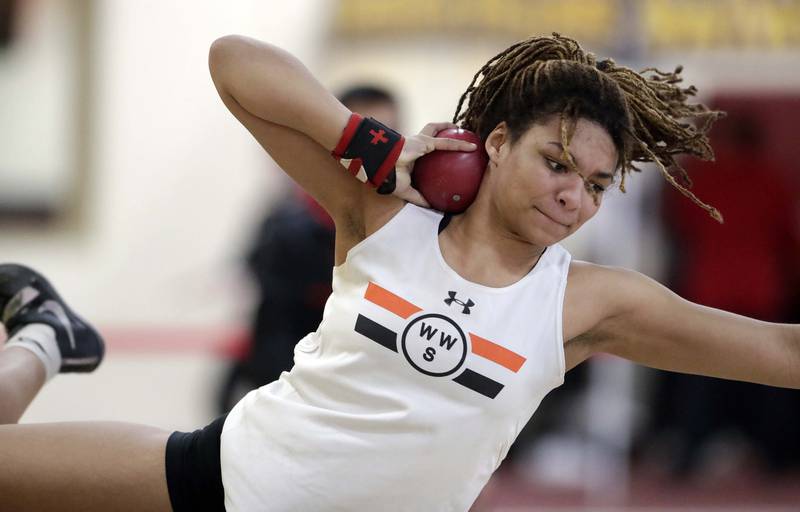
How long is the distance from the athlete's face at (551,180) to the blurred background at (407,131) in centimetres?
325

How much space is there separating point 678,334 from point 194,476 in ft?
2.71

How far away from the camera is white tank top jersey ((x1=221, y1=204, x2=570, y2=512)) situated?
6.21 feet

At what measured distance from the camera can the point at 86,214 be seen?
19.6 feet

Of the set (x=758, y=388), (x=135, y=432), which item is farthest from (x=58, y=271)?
(x=135, y=432)

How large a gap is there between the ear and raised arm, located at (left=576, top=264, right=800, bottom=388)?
239mm

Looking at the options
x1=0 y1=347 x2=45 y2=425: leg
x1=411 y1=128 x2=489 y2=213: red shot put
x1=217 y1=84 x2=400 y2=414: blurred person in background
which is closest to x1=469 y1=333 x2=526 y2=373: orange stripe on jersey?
x1=411 y1=128 x2=489 y2=213: red shot put

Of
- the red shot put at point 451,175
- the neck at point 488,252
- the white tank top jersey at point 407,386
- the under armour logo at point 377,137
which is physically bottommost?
the white tank top jersey at point 407,386

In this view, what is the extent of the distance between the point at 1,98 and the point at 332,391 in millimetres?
4523

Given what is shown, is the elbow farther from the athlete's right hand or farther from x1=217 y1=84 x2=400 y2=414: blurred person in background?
x1=217 y1=84 x2=400 y2=414: blurred person in background

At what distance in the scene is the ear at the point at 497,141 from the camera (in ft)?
6.42

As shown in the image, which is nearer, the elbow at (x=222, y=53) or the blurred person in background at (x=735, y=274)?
the elbow at (x=222, y=53)

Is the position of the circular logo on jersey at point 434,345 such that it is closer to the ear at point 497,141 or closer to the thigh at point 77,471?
the ear at point 497,141

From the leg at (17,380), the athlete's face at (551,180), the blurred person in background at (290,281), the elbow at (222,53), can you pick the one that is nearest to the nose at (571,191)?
the athlete's face at (551,180)

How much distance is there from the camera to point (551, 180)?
1.86 m
